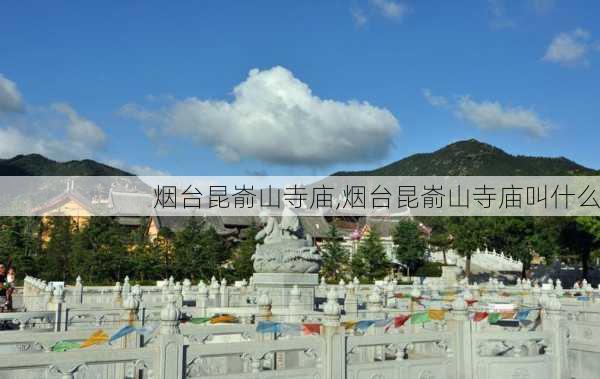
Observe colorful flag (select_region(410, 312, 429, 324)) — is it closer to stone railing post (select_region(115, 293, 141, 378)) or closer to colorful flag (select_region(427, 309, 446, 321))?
colorful flag (select_region(427, 309, 446, 321))

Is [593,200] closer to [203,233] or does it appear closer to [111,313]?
[203,233]

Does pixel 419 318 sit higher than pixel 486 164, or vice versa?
pixel 486 164

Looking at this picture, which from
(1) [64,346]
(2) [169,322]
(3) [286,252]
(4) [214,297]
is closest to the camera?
(2) [169,322]

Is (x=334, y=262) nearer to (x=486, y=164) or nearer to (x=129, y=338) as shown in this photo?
(x=129, y=338)

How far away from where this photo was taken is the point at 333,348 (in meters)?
8.41

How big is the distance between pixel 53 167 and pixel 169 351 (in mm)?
184398

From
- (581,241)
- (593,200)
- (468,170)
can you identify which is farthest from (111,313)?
(468,170)

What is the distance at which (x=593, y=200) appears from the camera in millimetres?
38500

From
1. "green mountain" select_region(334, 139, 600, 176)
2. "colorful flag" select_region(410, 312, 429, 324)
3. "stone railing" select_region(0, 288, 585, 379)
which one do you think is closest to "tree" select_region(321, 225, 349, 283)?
"stone railing" select_region(0, 288, 585, 379)

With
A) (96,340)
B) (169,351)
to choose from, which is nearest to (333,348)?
(169,351)

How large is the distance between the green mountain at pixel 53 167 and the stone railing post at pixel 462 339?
167 meters

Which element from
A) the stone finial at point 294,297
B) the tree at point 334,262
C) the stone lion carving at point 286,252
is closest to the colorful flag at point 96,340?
the stone finial at point 294,297

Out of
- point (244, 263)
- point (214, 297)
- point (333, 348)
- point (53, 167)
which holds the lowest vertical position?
point (214, 297)

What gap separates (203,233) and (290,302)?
2958 centimetres
